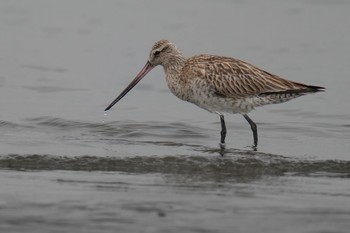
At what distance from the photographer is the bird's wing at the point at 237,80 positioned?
499 inches

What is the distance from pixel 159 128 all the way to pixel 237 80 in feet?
3.98

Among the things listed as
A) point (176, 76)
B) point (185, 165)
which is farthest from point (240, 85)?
point (185, 165)

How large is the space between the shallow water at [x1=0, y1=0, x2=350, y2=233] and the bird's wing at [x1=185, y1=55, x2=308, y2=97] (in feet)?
2.03

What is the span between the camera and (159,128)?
13.3m

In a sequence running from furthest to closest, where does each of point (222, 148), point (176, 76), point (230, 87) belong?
1. point (176, 76)
2. point (230, 87)
3. point (222, 148)

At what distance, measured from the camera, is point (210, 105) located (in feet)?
42.1

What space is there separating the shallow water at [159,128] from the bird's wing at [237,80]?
620mm

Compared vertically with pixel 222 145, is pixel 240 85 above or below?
above

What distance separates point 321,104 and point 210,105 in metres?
2.73

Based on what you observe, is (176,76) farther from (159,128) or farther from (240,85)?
(240,85)

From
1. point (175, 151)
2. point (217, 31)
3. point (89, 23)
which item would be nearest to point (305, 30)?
point (217, 31)

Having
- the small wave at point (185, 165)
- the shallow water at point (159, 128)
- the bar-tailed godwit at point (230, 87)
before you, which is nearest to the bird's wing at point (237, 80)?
the bar-tailed godwit at point (230, 87)

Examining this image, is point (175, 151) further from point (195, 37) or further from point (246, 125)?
point (195, 37)

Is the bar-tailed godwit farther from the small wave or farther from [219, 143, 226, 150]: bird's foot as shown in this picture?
the small wave
